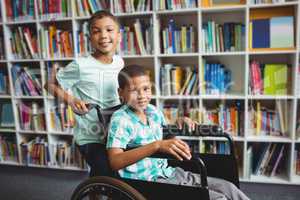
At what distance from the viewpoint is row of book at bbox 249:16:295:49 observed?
211cm

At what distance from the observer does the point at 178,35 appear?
2338mm

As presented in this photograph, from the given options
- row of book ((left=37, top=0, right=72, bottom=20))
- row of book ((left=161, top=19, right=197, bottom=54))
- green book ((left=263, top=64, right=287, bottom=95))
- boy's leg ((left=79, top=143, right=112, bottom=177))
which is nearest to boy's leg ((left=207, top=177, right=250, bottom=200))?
boy's leg ((left=79, top=143, right=112, bottom=177))

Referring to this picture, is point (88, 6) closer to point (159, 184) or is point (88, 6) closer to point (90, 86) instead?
point (90, 86)

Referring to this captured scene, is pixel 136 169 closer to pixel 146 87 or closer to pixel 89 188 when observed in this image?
pixel 89 188

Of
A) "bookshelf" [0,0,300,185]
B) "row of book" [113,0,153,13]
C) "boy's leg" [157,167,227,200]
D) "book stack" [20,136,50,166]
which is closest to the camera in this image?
"boy's leg" [157,167,227,200]

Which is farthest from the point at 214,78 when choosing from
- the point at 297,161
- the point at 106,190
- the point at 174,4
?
the point at 106,190

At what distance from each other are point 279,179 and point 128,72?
178cm

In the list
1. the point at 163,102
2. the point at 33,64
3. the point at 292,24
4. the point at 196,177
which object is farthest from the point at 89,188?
the point at 33,64

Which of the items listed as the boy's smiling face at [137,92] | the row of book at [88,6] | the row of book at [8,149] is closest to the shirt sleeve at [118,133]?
the boy's smiling face at [137,92]

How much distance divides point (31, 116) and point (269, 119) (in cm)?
229

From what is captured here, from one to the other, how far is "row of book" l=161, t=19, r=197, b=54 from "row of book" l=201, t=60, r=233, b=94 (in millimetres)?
203

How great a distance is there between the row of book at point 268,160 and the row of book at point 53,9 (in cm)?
206

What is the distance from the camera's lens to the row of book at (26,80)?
2.70 metres

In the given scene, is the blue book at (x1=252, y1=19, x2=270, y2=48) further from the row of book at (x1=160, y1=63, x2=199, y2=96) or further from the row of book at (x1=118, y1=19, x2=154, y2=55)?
the row of book at (x1=118, y1=19, x2=154, y2=55)
